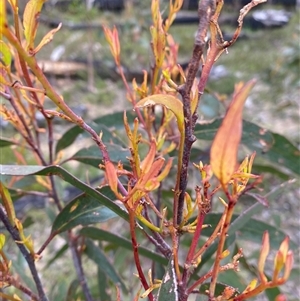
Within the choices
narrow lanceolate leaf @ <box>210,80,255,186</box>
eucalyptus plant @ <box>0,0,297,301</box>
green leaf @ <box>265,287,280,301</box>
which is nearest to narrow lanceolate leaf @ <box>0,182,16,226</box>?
eucalyptus plant @ <box>0,0,297,301</box>

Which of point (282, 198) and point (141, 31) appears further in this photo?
point (141, 31)

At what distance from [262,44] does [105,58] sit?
1223 mm

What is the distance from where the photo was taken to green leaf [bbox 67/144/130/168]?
1.75 ft

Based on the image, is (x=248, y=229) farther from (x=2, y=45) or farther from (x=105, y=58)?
(x=105, y=58)

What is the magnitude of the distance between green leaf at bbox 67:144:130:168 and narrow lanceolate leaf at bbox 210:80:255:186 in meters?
0.30

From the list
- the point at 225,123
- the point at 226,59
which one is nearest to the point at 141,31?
the point at 226,59

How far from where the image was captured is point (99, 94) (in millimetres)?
2725

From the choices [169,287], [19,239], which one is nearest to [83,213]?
[19,239]

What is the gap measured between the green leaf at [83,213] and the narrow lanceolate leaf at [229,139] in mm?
240

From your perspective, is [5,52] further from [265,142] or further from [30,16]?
[265,142]

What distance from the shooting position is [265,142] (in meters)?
0.66

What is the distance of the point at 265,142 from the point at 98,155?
250 mm

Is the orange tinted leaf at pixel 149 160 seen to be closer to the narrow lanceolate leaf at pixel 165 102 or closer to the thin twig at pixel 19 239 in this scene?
the narrow lanceolate leaf at pixel 165 102

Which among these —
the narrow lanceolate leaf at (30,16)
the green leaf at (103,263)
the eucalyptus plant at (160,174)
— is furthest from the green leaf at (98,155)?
the narrow lanceolate leaf at (30,16)
